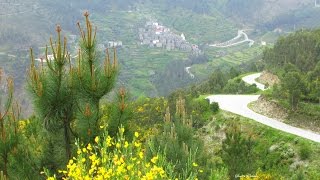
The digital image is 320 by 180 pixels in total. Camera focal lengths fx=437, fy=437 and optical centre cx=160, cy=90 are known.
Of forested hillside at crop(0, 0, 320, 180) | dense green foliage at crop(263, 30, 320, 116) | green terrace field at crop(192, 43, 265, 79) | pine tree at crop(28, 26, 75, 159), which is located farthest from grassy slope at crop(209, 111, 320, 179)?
green terrace field at crop(192, 43, 265, 79)

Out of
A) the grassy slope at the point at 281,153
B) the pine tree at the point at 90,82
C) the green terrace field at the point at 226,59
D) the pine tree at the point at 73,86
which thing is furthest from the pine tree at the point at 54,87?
the green terrace field at the point at 226,59

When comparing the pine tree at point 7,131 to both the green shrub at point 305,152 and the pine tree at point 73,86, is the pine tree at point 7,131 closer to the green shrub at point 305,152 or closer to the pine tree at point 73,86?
the pine tree at point 73,86

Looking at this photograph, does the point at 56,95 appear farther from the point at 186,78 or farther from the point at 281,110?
the point at 186,78

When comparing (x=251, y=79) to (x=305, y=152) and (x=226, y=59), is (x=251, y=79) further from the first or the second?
(x=226, y=59)

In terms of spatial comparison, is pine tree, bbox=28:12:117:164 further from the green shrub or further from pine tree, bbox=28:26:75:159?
the green shrub

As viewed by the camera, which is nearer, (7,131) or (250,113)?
(7,131)

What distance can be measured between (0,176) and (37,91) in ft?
7.04

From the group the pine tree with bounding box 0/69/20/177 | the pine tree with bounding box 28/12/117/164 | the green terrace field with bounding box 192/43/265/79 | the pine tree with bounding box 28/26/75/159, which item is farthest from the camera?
the green terrace field with bounding box 192/43/265/79

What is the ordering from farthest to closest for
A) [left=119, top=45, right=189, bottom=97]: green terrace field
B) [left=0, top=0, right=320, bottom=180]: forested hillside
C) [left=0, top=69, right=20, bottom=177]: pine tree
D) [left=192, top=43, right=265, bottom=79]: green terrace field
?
[left=192, top=43, right=265, bottom=79]: green terrace field
[left=119, top=45, right=189, bottom=97]: green terrace field
[left=0, top=69, right=20, bottom=177]: pine tree
[left=0, top=0, right=320, bottom=180]: forested hillside

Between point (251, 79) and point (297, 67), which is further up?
point (297, 67)

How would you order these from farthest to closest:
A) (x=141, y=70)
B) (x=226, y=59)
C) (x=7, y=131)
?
(x=141, y=70) → (x=226, y=59) → (x=7, y=131)

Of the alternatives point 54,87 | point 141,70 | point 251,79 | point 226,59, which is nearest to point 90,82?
point 54,87

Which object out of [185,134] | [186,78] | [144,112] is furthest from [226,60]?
[185,134]

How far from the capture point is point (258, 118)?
120 feet
